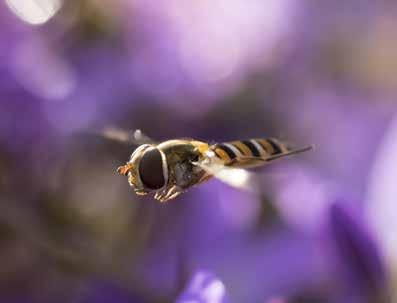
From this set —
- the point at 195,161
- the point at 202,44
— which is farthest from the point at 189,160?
the point at 202,44

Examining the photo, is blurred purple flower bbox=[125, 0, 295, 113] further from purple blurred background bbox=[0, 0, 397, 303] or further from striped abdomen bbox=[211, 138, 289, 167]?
striped abdomen bbox=[211, 138, 289, 167]

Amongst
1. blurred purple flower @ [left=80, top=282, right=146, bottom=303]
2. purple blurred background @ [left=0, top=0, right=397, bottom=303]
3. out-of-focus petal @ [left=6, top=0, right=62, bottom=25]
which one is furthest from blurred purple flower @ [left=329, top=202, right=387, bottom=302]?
out-of-focus petal @ [left=6, top=0, right=62, bottom=25]

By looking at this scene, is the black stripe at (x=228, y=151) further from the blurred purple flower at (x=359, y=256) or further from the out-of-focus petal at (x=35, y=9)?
the out-of-focus petal at (x=35, y=9)

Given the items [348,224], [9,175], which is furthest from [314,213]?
[9,175]

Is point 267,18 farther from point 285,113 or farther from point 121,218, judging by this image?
point 121,218

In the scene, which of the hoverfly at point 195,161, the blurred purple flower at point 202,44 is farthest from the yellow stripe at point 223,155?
the blurred purple flower at point 202,44

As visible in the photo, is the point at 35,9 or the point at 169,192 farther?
the point at 35,9

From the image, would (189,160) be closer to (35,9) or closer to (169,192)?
(169,192)
